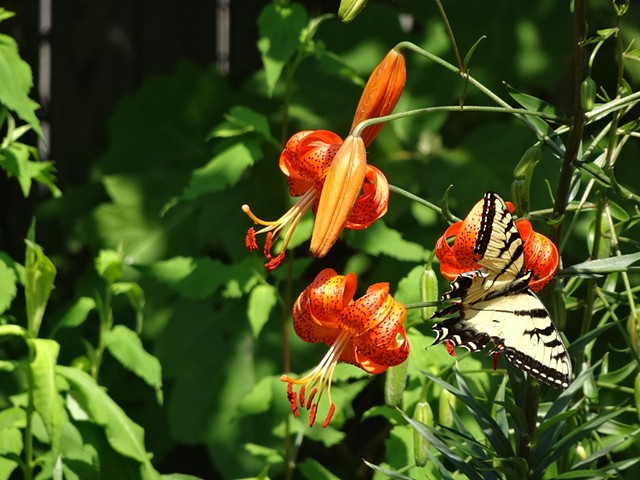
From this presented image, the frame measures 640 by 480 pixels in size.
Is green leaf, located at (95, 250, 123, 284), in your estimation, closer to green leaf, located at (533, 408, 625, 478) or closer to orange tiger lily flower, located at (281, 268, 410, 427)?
orange tiger lily flower, located at (281, 268, 410, 427)

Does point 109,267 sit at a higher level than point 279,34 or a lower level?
lower

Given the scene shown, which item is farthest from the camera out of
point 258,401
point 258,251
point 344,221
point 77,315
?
point 258,251

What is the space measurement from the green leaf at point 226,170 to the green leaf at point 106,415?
14.1 inches

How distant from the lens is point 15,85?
1716 mm

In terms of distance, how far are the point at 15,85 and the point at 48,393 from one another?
0.46 m

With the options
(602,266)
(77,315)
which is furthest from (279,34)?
(602,266)

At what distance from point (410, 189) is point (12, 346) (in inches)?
35.0

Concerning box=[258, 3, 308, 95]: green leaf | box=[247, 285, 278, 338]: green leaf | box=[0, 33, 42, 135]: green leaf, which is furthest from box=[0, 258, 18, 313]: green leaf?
box=[258, 3, 308, 95]: green leaf

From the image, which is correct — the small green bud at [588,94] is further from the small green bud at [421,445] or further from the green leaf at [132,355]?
the green leaf at [132,355]

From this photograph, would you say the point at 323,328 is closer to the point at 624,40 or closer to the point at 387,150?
the point at 387,150

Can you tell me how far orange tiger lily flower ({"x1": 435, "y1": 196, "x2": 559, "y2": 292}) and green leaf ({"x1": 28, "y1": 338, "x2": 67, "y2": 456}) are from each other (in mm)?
670

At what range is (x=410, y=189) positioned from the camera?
92.0 inches

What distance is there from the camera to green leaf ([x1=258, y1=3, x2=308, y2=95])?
6.00 ft

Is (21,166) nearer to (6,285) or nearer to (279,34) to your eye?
(6,285)
